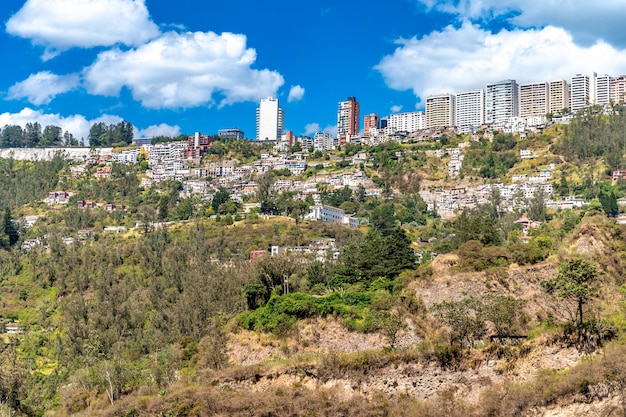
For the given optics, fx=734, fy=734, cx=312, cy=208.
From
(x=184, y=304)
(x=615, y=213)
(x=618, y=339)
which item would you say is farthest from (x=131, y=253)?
(x=618, y=339)

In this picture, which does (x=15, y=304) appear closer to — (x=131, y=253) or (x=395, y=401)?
(x=131, y=253)

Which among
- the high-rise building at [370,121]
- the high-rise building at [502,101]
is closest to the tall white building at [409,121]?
the high-rise building at [370,121]

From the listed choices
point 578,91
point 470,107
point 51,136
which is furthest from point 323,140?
point 51,136

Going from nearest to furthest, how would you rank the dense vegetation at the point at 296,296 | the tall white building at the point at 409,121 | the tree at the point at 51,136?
the dense vegetation at the point at 296,296, the tree at the point at 51,136, the tall white building at the point at 409,121

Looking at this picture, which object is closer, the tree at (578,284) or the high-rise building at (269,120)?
the tree at (578,284)

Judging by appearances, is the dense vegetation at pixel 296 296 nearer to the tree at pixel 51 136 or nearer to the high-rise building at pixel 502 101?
the high-rise building at pixel 502 101

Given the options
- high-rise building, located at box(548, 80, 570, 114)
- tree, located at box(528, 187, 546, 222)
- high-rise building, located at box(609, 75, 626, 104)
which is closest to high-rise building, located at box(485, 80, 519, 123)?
high-rise building, located at box(548, 80, 570, 114)

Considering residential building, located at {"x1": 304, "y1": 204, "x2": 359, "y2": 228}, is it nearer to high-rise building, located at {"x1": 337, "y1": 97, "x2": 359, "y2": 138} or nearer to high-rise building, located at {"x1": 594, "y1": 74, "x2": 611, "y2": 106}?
high-rise building, located at {"x1": 594, "y1": 74, "x2": 611, "y2": 106}
